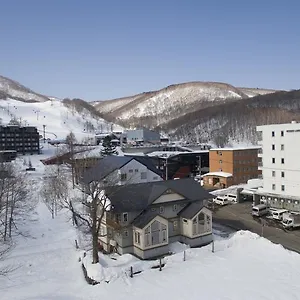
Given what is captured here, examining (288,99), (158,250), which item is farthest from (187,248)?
(288,99)

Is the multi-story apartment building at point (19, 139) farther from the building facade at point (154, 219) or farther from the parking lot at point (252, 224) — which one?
the building facade at point (154, 219)

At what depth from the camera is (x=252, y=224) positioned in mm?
19359

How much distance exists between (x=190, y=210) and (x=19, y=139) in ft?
160

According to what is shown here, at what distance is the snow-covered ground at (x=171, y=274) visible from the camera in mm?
10953

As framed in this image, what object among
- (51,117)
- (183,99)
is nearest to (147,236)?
(51,117)

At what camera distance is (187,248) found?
49.9ft

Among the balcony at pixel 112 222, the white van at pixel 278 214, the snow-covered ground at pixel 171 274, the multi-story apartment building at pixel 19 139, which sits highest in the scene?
→ the multi-story apartment building at pixel 19 139

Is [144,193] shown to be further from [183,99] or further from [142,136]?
[183,99]

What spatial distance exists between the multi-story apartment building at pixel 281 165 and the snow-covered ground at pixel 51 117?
8627cm

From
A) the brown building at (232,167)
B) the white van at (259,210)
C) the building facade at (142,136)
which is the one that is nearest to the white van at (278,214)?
the white van at (259,210)

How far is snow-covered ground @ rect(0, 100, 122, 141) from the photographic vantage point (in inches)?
4382

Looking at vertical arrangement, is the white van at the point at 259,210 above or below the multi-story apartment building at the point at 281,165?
below

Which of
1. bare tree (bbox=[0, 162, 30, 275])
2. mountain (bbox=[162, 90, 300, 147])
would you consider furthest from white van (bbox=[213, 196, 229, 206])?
mountain (bbox=[162, 90, 300, 147])

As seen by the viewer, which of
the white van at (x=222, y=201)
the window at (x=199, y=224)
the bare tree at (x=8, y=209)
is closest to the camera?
the window at (x=199, y=224)
